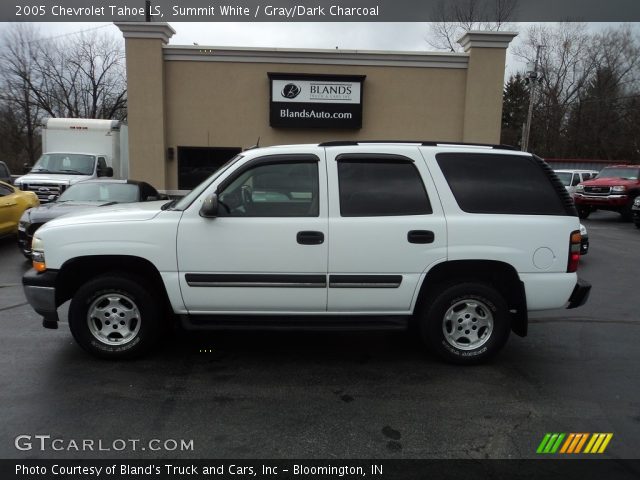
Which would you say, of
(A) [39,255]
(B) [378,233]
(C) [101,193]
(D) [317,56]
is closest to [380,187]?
(B) [378,233]

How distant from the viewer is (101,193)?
33.1ft

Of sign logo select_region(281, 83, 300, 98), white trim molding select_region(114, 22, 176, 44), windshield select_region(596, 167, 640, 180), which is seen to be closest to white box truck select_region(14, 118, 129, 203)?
white trim molding select_region(114, 22, 176, 44)

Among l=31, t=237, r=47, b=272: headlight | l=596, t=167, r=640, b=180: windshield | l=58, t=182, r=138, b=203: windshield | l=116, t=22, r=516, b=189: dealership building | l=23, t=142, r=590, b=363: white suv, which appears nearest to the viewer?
l=23, t=142, r=590, b=363: white suv

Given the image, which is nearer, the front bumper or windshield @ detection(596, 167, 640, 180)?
the front bumper

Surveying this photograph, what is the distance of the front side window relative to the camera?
14.8ft

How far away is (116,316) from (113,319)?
0.04 metres

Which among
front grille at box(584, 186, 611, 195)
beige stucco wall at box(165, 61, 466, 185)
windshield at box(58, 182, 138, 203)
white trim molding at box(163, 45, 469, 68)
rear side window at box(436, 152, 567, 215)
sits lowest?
front grille at box(584, 186, 611, 195)

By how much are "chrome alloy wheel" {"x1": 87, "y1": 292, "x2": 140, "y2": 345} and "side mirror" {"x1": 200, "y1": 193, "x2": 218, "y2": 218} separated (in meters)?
1.08

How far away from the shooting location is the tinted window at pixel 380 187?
454 centimetres

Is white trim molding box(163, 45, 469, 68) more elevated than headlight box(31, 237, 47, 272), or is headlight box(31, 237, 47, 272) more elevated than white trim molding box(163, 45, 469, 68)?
white trim molding box(163, 45, 469, 68)

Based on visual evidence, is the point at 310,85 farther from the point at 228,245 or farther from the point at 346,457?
the point at 346,457

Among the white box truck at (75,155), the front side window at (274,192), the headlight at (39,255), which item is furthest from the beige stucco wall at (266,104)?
the headlight at (39,255)
